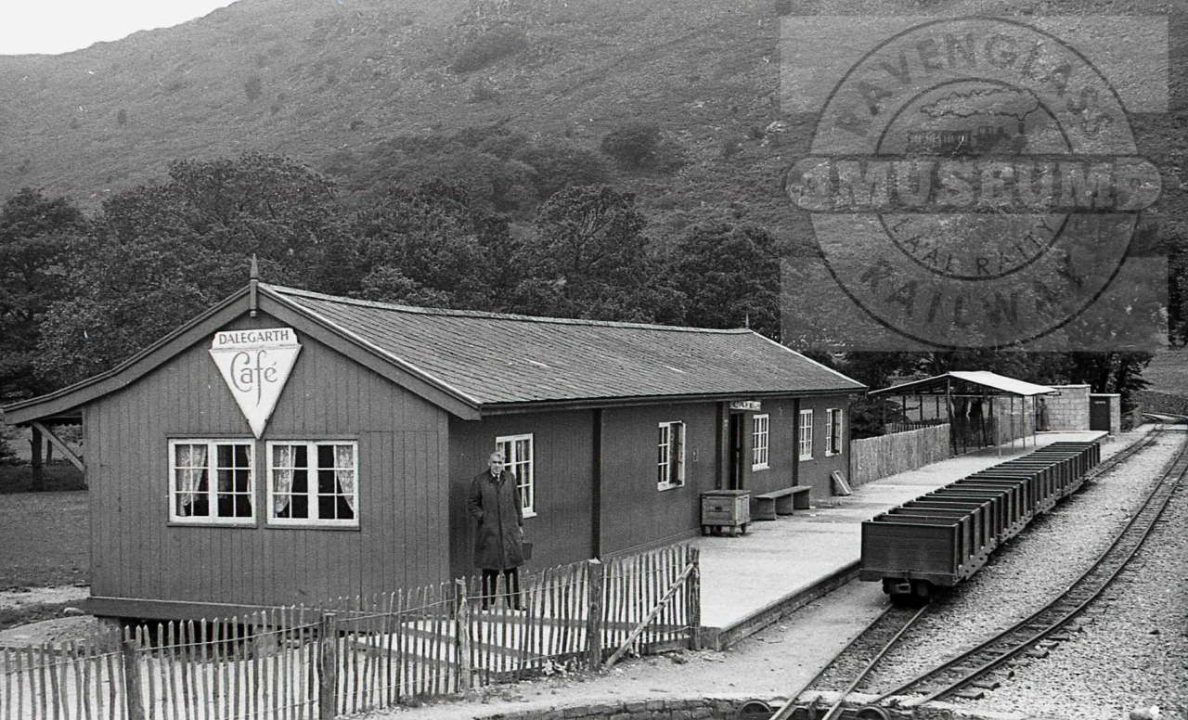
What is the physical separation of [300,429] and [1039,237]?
6633 cm

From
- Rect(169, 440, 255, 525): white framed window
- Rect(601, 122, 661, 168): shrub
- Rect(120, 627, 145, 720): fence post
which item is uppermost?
Rect(601, 122, 661, 168): shrub

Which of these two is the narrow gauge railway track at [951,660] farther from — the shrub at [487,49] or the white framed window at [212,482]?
the shrub at [487,49]

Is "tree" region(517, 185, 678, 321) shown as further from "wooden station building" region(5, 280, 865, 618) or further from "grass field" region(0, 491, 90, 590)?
"wooden station building" region(5, 280, 865, 618)

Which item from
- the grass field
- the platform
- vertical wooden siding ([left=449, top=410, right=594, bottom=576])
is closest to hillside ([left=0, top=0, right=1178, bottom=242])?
the grass field

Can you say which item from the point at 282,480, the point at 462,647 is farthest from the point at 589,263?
the point at 462,647

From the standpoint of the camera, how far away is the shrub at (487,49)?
493 feet

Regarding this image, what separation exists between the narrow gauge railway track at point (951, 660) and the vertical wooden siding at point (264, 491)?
4.75 m

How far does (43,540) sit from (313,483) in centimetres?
1447

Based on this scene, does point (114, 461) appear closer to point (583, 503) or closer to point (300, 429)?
point (300, 429)

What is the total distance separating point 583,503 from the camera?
17516 millimetres

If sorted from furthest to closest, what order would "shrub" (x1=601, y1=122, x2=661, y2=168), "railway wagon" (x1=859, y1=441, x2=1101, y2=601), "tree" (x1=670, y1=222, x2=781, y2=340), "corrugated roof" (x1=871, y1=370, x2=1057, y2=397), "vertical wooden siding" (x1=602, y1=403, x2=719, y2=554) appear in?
"shrub" (x1=601, y1=122, x2=661, y2=168) → "tree" (x1=670, y1=222, x2=781, y2=340) → "corrugated roof" (x1=871, y1=370, x2=1057, y2=397) → "vertical wooden siding" (x1=602, y1=403, x2=719, y2=554) → "railway wagon" (x1=859, y1=441, x2=1101, y2=601)

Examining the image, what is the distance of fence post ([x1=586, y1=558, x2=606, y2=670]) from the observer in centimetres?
1195

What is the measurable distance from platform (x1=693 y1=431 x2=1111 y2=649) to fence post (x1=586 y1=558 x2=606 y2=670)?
1.61 meters

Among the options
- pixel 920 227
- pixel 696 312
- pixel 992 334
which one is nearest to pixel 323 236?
pixel 696 312
